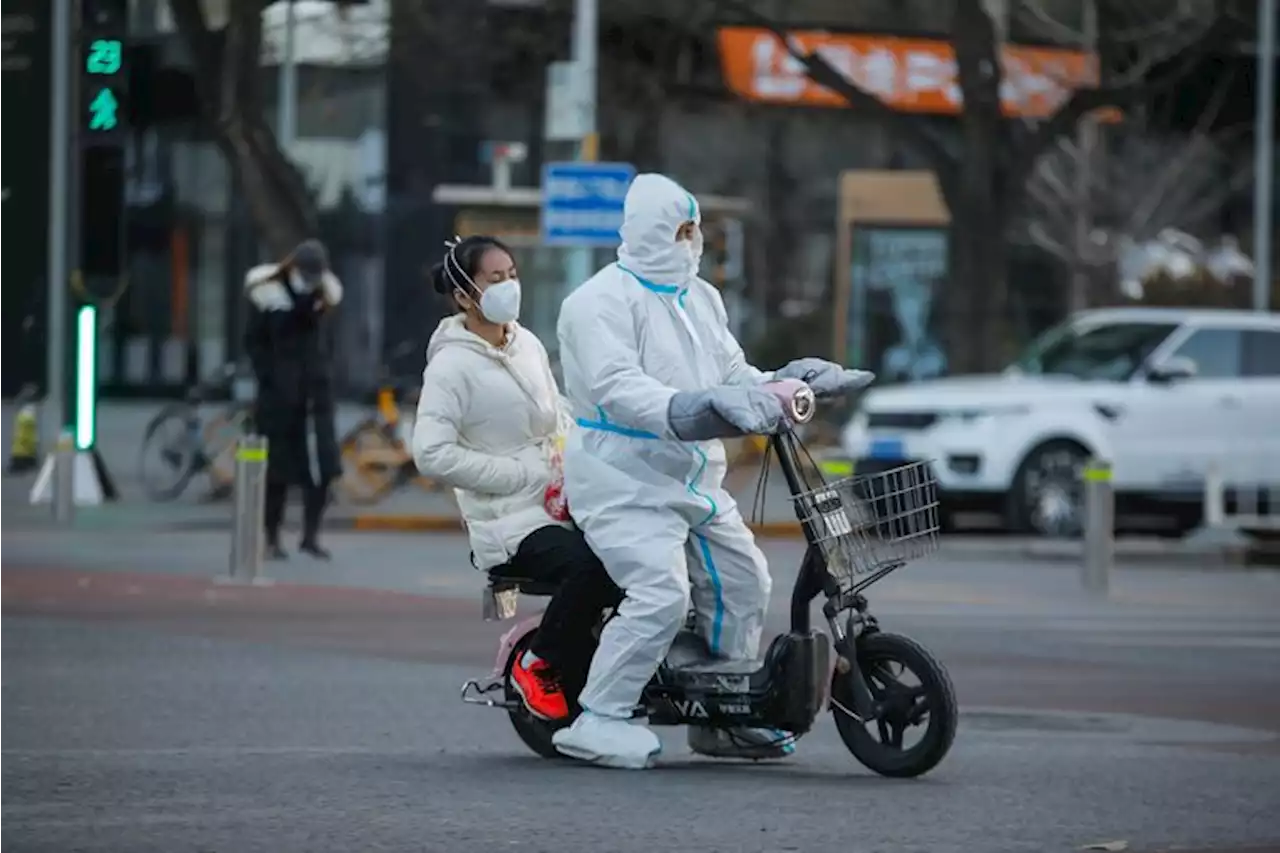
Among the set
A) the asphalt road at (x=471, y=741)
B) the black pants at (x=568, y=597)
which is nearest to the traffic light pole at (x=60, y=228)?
the asphalt road at (x=471, y=741)

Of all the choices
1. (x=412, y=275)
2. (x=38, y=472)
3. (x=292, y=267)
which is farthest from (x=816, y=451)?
(x=412, y=275)

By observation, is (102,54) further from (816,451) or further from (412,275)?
(412,275)

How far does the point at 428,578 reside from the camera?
1752cm

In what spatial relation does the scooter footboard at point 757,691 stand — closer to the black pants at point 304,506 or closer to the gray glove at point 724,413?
the gray glove at point 724,413

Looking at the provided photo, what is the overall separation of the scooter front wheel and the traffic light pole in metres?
14.7

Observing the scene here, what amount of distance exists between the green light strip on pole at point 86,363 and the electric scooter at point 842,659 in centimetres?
1317

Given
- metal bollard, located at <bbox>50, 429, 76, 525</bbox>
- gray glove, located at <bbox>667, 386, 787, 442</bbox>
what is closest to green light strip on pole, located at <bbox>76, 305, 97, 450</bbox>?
metal bollard, located at <bbox>50, 429, 76, 525</bbox>

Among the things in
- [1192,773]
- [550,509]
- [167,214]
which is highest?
[167,214]

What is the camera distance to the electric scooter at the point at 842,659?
877 cm

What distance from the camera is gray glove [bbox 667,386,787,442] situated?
8.53 m

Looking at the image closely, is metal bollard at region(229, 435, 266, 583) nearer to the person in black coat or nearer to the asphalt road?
the asphalt road

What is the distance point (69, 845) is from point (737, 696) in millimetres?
2338

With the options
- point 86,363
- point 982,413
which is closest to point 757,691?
point 982,413

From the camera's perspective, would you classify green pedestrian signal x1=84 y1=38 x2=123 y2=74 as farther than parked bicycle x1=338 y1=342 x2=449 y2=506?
No
